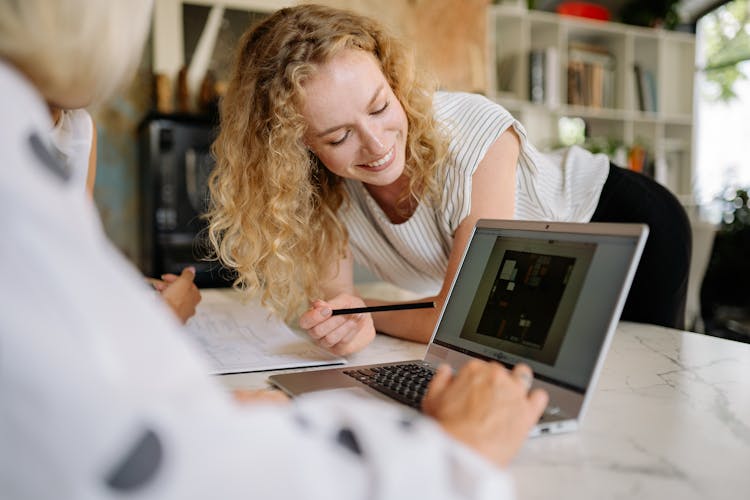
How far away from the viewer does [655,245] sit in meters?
1.44

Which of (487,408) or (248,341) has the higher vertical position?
(487,408)

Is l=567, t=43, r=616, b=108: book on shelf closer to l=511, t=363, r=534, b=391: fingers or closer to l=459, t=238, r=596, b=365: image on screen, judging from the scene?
l=459, t=238, r=596, b=365: image on screen

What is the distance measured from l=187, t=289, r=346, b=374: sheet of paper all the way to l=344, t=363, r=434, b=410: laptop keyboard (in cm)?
11

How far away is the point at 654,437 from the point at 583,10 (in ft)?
13.3

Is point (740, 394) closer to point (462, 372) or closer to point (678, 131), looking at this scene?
point (462, 372)

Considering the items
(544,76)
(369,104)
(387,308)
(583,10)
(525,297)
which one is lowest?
(387,308)

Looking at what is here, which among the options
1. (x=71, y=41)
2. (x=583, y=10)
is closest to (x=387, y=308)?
(x=71, y=41)

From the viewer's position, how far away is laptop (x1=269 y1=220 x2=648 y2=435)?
673 millimetres

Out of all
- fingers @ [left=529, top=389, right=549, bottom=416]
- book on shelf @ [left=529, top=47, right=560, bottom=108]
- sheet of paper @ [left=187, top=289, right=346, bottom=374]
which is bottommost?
sheet of paper @ [left=187, top=289, right=346, bottom=374]

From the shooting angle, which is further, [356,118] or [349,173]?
[349,173]

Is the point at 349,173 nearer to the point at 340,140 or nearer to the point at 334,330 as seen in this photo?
the point at 340,140

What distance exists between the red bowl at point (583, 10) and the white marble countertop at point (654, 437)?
3623 millimetres

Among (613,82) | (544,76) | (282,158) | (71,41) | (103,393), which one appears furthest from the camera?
(613,82)

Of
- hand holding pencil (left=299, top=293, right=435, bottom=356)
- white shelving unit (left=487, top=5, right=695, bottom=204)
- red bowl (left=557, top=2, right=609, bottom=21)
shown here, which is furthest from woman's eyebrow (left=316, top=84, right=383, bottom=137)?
red bowl (left=557, top=2, right=609, bottom=21)
